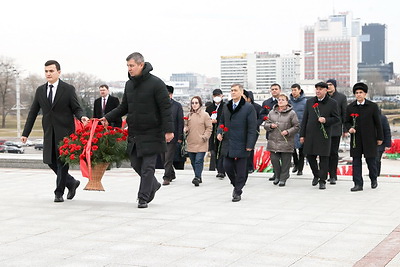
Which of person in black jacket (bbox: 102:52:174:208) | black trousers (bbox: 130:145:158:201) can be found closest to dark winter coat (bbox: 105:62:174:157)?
person in black jacket (bbox: 102:52:174:208)

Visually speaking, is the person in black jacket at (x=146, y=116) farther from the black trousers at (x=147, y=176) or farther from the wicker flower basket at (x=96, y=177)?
the wicker flower basket at (x=96, y=177)

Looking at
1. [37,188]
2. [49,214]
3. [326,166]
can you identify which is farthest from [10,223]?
[326,166]

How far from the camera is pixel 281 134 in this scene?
12578mm

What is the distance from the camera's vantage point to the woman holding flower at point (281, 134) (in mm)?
12539

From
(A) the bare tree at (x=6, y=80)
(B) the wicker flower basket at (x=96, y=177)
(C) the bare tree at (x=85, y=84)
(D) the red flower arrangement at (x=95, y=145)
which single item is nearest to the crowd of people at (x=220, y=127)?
(D) the red flower arrangement at (x=95, y=145)

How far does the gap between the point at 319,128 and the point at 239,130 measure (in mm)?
2146

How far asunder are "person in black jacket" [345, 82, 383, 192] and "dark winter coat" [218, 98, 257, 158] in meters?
2.03

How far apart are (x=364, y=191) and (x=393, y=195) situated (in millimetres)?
629

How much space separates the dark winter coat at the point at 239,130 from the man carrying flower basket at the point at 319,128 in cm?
190

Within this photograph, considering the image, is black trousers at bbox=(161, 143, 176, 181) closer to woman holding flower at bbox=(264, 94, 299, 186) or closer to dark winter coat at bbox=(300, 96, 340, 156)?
woman holding flower at bbox=(264, 94, 299, 186)

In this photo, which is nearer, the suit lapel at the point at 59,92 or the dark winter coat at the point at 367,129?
the suit lapel at the point at 59,92

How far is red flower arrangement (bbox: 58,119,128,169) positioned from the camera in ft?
31.7

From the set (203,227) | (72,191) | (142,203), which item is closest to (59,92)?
(72,191)

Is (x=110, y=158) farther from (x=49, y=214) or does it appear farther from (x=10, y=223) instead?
(x=10, y=223)
